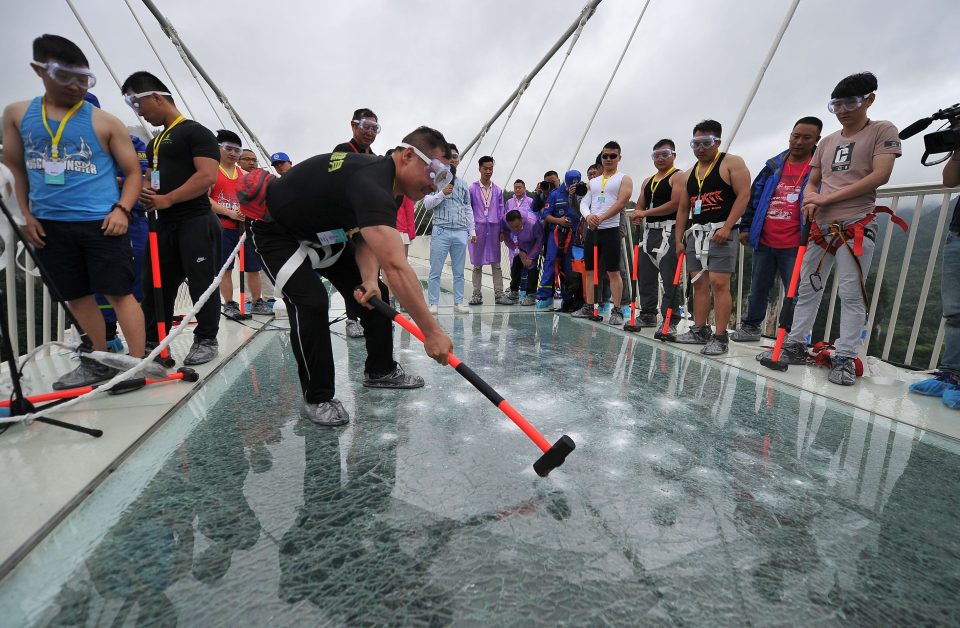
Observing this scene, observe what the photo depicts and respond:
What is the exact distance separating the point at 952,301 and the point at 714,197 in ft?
5.02

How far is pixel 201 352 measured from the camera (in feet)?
9.39

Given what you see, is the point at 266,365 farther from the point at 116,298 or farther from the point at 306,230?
the point at 306,230

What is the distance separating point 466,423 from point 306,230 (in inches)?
44.1

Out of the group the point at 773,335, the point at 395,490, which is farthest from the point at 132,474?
the point at 773,335

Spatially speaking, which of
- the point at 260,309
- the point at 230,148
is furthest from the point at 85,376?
the point at 230,148

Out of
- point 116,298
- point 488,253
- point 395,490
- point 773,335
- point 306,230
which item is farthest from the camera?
point 488,253

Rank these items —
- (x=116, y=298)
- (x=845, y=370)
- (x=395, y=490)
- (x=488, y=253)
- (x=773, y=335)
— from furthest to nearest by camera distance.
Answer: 1. (x=488, y=253)
2. (x=773, y=335)
3. (x=845, y=370)
4. (x=116, y=298)
5. (x=395, y=490)

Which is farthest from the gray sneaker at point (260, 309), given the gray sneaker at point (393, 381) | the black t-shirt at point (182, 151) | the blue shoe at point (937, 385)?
the blue shoe at point (937, 385)

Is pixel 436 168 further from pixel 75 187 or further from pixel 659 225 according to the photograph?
pixel 659 225

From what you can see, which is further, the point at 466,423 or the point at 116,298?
the point at 116,298

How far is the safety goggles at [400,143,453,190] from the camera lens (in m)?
1.89

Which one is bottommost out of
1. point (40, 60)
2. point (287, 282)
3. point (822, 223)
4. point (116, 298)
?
point (116, 298)

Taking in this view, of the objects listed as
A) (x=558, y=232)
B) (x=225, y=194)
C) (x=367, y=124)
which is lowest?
(x=558, y=232)

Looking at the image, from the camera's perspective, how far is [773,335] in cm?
412
